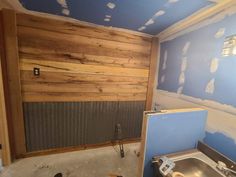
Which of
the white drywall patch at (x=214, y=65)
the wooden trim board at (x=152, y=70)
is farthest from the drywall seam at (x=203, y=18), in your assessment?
the white drywall patch at (x=214, y=65)

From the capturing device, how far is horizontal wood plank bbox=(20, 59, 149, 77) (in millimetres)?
1865

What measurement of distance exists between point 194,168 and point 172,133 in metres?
0.38

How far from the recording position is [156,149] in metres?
1.26

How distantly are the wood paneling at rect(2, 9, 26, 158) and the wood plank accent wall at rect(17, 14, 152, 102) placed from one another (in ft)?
0.21

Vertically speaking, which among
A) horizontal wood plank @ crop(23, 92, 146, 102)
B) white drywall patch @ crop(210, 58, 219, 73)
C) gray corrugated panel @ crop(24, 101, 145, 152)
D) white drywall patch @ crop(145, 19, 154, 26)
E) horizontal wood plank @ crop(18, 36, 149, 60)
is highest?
white drywall patch @ crop(145, 19, 154, 26)

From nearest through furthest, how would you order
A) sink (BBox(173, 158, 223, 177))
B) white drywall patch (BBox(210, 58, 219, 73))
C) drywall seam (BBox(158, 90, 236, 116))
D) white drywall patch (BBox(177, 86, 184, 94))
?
sink (BBox(173, 158, 223, 177)) < drywall seam (BBox(158, 90, 236, 116)) < white drywall patch (BBox(210, 58, 219, 73)) < white drywall patch (BBox(177, 86, 184, 94))

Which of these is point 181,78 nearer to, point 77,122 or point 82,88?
point 82,88

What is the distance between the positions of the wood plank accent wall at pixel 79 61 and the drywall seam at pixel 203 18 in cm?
52

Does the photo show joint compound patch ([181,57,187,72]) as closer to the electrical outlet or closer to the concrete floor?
the concrete floor

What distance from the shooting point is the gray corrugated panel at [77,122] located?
6.48ft

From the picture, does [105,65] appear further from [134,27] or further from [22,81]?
[22,81]

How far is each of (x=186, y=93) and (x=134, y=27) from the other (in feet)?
4.22

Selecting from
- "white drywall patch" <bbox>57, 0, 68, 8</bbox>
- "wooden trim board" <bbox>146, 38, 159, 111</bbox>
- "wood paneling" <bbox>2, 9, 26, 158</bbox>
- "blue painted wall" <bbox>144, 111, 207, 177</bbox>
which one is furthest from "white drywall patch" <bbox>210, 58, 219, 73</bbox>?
"wood paneling" <bbox>2, 9, 26, 158</bbox>

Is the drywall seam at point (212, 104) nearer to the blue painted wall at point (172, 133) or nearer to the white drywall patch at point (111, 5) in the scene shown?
the blue painted wall at point (172, 133)
